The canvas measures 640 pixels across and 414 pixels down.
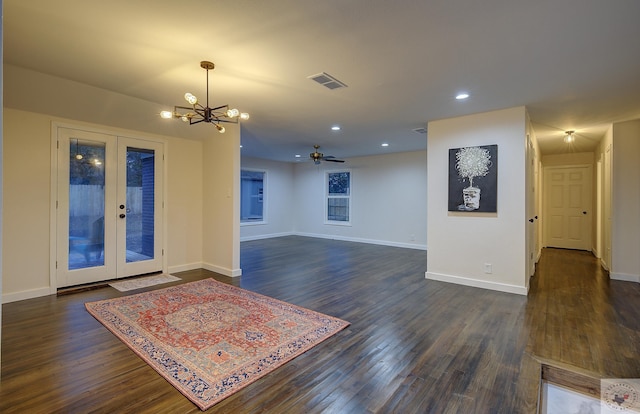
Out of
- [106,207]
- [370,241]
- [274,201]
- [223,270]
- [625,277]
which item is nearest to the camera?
[106,207]

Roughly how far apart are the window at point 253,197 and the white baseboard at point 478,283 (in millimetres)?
5922

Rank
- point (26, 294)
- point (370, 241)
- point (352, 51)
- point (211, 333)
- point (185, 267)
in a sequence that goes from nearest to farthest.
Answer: point (352, 51), point (211, 333), point (26, 294), point (185, 267), point (370, 241)

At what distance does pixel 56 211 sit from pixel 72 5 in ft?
10.2

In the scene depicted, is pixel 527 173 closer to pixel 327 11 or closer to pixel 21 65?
pixel 327 11

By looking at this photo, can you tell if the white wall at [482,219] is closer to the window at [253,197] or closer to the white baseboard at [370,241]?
the white baseboard at [370,241]

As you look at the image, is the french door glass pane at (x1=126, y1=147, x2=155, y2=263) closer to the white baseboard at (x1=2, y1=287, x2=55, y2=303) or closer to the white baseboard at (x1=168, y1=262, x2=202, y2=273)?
the white baseboard at (x1=168, y1=262, x2=202, y2=273)

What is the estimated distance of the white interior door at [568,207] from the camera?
7578mm

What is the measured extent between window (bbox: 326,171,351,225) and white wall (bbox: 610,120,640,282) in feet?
18.9

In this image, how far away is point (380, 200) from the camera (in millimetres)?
8555

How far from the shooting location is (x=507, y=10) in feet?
6.90

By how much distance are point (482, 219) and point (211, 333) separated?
3.81m

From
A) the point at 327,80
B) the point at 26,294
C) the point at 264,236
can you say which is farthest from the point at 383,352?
the point at 264,236

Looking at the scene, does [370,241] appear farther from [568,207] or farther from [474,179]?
[568,207]

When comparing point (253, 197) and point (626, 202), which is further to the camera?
point (253, 197)
